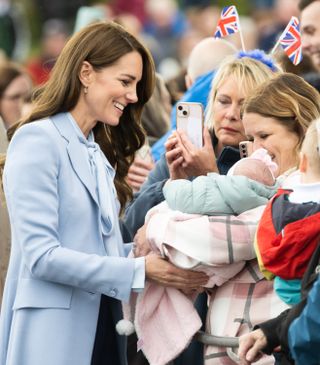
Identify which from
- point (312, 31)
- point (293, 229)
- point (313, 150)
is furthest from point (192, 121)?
point (312, 31)

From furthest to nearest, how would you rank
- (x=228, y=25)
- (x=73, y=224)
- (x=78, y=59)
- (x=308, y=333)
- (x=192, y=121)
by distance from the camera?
(x=228, y=25), (x=192, y=121), (x=78, y=59), (x=73, y=224), (x=308, y=333)

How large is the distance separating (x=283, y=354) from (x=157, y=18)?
13.2 meters

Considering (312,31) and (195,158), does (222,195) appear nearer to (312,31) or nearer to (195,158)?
(195,158)

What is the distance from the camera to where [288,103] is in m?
5.10

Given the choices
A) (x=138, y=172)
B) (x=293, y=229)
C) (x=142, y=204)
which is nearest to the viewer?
(x=293, y=229)

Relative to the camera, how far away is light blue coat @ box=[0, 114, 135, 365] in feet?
16.1

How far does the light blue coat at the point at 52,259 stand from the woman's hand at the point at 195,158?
1.51 ft

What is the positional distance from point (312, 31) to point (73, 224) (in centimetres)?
305

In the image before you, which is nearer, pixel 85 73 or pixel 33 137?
pixel 33 137

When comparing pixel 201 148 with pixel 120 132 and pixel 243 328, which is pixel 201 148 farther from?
pixel 243 328

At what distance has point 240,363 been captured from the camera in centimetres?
474

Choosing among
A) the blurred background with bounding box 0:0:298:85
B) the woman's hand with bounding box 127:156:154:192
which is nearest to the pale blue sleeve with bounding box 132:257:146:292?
Result: the woman's hand with bounding box 127:156:154:192

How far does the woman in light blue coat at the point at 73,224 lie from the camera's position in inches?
194

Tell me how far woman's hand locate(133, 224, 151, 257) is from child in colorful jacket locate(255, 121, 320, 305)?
0.79 meters
